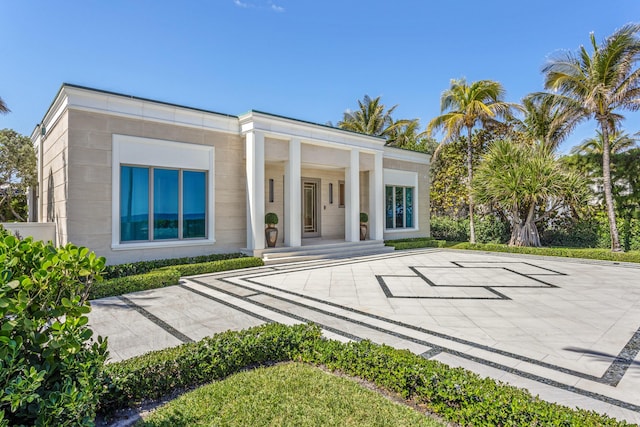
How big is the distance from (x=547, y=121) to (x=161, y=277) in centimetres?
1877

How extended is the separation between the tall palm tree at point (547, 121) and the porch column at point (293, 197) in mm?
10488

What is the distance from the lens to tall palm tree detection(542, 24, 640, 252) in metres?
10.7

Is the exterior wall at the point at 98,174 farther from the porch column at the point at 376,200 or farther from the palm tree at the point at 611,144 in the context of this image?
the palm tree at the point at 611,144

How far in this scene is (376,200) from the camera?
14.0 m

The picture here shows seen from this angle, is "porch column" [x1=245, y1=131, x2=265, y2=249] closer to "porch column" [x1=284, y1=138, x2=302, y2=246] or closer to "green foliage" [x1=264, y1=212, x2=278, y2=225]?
"green foliage" [x1=264, y1=212, x2=278, y2=225]

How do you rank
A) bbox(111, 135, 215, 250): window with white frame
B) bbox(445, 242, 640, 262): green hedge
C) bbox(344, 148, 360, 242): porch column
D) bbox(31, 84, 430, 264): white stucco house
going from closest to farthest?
bbox(31, 84, 430, 264): white stucco house < bbox(111, 135, 215, 250): window with white frame < bbox(445, 242, 640, 262): green hedge < bbox(344, 148, 360, 242): porch column

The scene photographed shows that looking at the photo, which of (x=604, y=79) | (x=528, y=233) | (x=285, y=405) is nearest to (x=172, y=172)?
(x=285, y=405)

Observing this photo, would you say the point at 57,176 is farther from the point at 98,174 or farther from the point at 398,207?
the point at 398,207

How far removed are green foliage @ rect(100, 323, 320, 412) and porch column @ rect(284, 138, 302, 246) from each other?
23.3ft

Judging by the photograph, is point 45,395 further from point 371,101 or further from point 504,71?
point 371,101

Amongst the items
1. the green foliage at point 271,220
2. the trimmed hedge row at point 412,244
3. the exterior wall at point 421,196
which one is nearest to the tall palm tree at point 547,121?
the exterior wall at point 421,196

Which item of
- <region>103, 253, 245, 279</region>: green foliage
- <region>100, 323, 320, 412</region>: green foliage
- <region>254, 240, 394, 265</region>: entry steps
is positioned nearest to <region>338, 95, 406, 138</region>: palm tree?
<region>254, 240, 394, 265</region>: entry steps

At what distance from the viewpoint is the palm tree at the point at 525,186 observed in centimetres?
1316

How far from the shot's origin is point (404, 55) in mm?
13609
